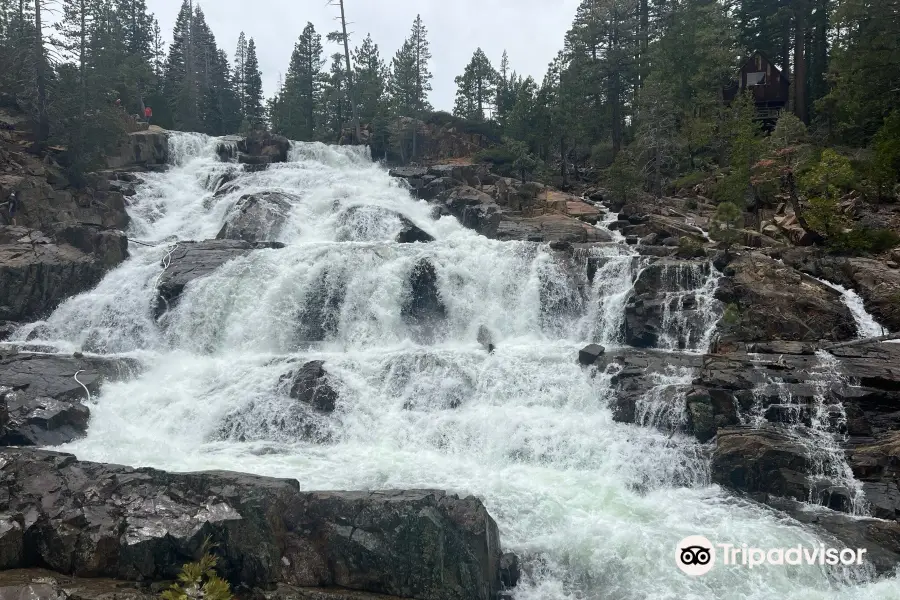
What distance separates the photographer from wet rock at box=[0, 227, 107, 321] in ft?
68.6

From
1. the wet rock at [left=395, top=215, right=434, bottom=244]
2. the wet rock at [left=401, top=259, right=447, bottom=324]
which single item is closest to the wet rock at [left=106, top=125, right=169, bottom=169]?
the wet rock at [left=395, top=215, right=434, bottom=244]

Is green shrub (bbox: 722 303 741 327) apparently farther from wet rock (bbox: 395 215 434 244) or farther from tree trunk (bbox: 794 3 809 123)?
tree trunk (bbox: 794 3 809 123)

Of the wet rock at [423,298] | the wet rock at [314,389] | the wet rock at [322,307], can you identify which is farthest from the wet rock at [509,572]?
the wet rock at [322,307]

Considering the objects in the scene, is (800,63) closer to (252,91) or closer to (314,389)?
(314,389)

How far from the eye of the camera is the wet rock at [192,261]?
21.0 meters

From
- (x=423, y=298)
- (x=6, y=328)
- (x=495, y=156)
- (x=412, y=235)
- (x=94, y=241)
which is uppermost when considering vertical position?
(x=495, y=156)

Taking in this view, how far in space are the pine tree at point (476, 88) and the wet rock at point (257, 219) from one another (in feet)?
77.7

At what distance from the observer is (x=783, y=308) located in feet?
57.6

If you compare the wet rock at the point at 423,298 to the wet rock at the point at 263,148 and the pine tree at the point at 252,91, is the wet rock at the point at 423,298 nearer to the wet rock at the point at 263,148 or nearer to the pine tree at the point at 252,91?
the wet rock at the point at 263,148

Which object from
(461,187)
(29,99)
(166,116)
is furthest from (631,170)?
(166,116)

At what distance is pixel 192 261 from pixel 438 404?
1204 cm

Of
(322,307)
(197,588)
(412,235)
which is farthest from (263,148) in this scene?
(197,588)

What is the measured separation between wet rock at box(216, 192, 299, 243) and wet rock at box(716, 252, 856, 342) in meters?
18.5

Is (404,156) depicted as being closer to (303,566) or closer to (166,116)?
(166,116)
